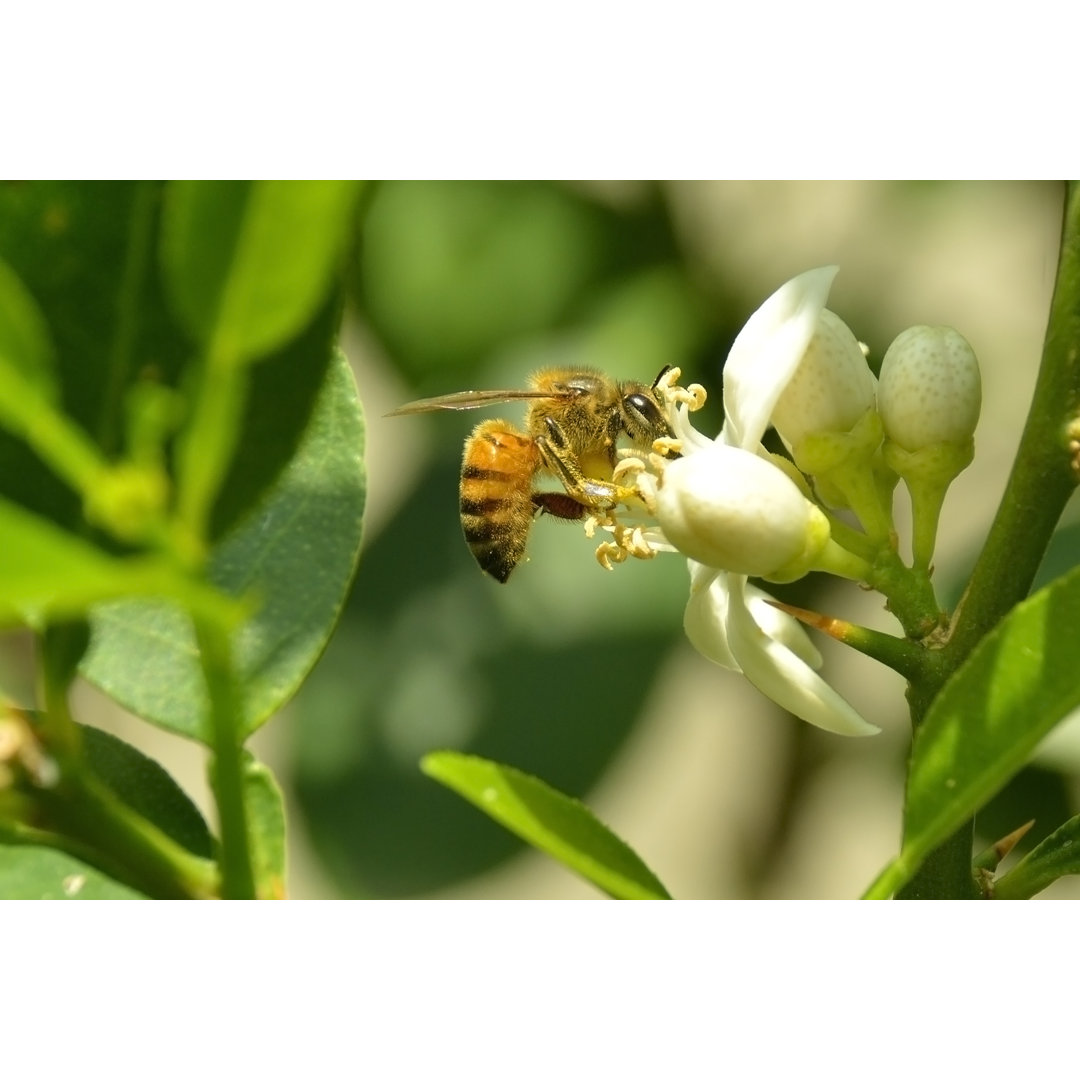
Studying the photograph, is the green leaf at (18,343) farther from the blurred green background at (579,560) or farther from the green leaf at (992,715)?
the blurred green background at (579,560)

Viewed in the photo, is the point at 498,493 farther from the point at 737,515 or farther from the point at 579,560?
the point at 579,560

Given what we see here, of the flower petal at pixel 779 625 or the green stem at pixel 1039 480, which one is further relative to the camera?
the flower petal at pixel 779 625

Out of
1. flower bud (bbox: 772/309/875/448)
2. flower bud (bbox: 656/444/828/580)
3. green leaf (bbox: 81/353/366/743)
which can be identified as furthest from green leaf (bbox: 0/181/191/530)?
flower bud (bbox: 772/309/875/448)

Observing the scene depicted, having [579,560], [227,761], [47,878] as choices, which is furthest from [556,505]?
[227,761]

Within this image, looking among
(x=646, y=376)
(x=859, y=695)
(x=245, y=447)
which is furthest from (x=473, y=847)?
(x=245, y=447)

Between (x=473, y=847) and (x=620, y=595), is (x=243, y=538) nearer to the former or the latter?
(x=473, y=847)

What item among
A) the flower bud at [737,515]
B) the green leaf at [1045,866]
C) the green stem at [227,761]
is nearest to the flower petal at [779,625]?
the flower bud at [737,515]

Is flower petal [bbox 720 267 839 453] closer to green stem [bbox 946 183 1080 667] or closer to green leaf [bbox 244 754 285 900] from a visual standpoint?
green stem [bbox 946 183 1080 667]
